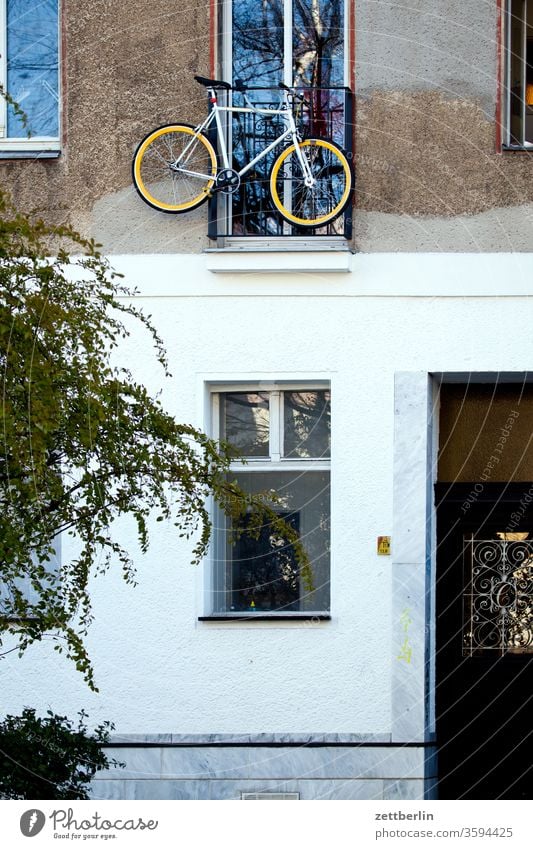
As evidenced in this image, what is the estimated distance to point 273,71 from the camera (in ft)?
38.2

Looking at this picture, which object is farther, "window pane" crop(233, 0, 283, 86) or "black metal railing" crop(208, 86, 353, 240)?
"window pane" crop(233, 0, 283, 86)

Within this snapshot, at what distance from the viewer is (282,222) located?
11.5m

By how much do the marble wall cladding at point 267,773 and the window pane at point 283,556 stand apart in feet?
3.51

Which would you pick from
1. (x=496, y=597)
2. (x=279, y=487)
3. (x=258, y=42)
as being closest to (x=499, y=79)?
(x=258, y=42)

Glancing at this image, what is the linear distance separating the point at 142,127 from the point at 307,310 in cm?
181

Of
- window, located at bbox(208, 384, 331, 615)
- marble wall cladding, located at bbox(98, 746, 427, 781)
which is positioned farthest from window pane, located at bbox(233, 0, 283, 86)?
marble wall cladding, located at bbox(98, 746, 427, 781)

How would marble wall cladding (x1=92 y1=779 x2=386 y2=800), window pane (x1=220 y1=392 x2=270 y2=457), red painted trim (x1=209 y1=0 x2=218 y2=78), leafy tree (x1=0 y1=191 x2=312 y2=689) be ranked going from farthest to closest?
1. window pane (x1=220 y1=392 x2=270 y2=457)
2. red painted trim (x1=209 y1=0 x2=218 y2=78)
3. marble wall cladding (x1=92 y1=779 x2=386 y2=800)
4. leafy tree (x1=0 y1=191 x2=312 y2=689)

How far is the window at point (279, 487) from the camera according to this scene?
37.5ft

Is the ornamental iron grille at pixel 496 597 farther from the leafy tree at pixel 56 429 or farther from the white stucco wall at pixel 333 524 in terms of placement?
the leafy tree at pixel 56 429

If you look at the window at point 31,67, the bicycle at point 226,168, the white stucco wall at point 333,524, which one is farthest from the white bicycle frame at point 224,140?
the window at point 31,67

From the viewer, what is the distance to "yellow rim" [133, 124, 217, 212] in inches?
438

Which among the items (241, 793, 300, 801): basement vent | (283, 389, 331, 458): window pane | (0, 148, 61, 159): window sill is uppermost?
(0, 148, 61, 159): window sill

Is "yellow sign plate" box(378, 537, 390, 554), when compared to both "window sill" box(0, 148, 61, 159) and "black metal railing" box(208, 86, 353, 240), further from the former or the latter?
"window sill" box(0, 148, 61, 159)

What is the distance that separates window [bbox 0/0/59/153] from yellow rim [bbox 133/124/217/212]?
2.52 feet
